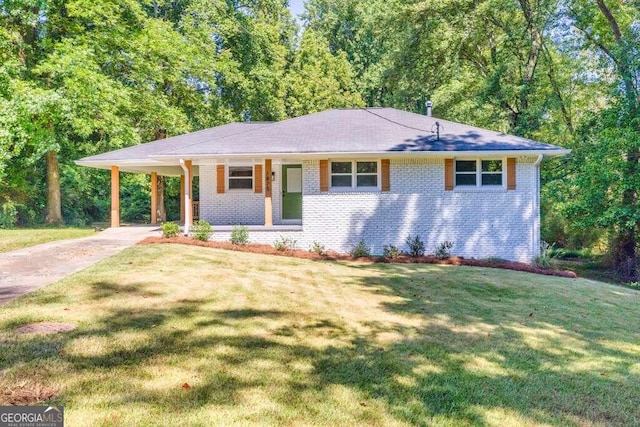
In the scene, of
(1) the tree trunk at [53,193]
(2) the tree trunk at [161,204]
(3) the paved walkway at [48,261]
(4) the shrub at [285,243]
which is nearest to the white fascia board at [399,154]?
(4) the shrub at [285,243]

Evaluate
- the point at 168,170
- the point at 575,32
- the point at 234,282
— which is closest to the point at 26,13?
the point at 168,170

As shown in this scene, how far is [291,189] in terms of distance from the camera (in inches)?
677

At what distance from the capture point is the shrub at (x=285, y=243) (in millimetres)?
13598

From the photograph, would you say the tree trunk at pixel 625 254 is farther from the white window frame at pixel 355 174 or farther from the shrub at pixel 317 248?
the shrub at pixel 317 248

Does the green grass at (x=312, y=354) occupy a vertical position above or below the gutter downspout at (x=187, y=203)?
below

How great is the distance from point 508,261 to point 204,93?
801 inches

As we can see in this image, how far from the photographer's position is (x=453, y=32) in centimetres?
2183

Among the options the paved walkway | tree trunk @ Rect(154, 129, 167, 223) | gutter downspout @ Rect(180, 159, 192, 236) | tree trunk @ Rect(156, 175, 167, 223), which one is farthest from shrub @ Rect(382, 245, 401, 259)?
tree trunk @ Rect(154, 129, 167, 223)

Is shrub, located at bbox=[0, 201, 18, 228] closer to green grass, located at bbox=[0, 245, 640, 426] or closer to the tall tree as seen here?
green grass, located at bbox=[0, 245, 640, 426]

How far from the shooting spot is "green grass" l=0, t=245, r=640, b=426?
335 cm

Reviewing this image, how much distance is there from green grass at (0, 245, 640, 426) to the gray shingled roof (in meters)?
6.22

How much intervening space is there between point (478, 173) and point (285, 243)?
6.50 metres

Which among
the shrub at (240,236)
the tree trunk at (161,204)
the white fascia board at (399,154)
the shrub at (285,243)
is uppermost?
the white fascia board at (399,154)

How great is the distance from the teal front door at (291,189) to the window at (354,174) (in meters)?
3.16
